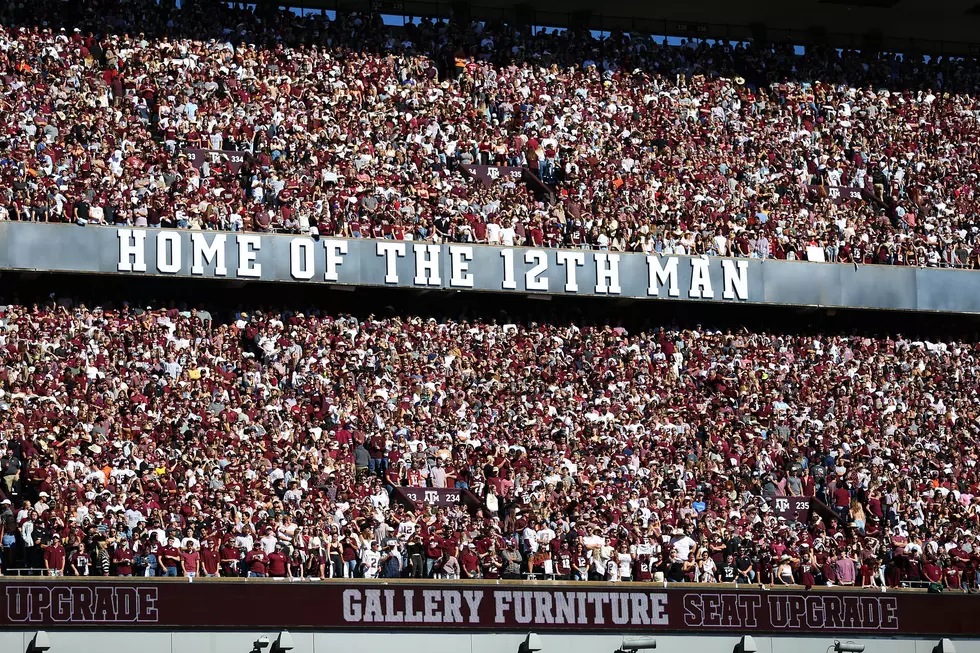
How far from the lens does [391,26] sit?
150 feet

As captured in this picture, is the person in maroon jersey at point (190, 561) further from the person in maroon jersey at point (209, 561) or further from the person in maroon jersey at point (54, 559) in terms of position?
the person in maroon jersey at point (54, 559)

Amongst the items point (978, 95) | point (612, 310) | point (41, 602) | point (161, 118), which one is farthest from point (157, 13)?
point (978, 95)

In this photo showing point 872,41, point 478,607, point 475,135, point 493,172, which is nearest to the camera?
point 478,607

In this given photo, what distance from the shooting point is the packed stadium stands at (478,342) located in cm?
3200

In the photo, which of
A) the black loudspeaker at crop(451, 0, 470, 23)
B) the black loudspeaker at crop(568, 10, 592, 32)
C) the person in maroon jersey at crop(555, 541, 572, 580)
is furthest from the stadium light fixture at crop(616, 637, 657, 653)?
the black loudspeaker at crop(568, 10, 592, 32)

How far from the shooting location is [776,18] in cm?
5100

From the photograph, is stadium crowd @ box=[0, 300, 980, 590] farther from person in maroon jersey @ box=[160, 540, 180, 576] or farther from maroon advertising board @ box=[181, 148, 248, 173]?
maroon advertising board @ box=[181, 148, 248, 173]

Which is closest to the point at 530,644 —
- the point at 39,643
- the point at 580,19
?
the point at 39,643

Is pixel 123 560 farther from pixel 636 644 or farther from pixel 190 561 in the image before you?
pixel 636 644

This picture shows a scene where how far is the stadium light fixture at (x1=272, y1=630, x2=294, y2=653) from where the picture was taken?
28719 millimetres

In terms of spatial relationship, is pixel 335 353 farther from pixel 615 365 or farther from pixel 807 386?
pixel 807 386

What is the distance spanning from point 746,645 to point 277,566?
773cm

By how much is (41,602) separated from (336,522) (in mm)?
5556

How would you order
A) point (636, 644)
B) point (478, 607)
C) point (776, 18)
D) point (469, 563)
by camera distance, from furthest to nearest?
point (776, 18) < point (469, 563) < point (636, 644) < point (478, 607)
